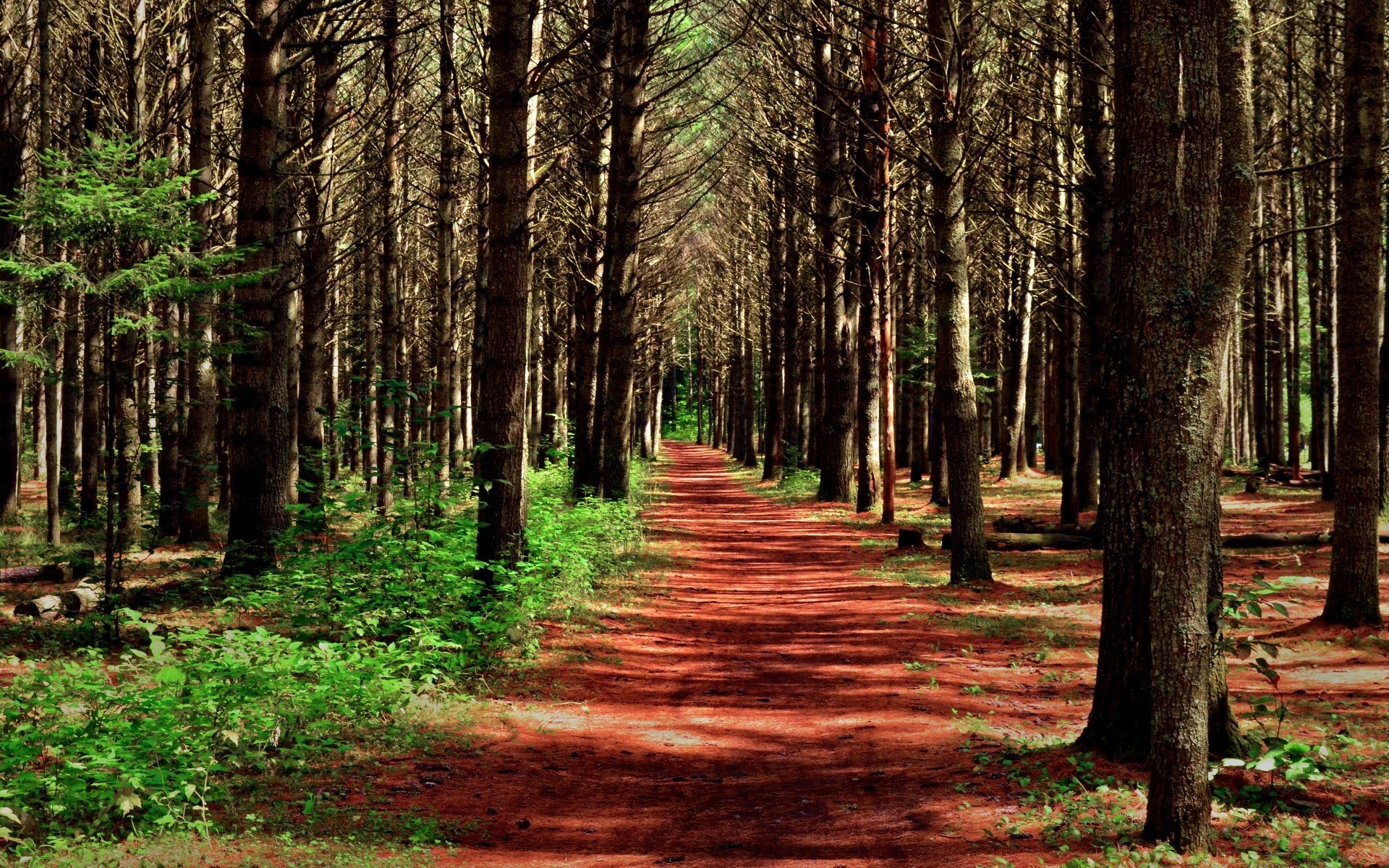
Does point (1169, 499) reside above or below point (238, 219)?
below

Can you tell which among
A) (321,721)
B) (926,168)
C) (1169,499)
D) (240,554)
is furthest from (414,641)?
(926,168)

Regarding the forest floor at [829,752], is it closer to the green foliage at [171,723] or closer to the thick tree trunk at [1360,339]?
the green foliage at [171,723]

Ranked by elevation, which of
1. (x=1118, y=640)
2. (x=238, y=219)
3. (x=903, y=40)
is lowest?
(x=1118, y=640)

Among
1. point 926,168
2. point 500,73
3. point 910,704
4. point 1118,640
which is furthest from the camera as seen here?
point 926,168

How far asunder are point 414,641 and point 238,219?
5.45 metres

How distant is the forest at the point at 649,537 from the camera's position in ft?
14.7

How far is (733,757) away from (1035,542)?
10469mm

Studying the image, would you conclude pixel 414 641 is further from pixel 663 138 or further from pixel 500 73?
pixel 663 138

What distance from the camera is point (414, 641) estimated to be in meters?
7.92

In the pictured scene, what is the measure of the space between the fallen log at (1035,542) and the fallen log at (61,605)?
11.4 meters

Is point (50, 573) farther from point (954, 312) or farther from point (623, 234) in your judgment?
point (954, 312)

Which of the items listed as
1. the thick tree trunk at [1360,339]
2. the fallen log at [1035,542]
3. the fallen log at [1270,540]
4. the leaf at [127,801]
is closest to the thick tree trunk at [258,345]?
the leaf at [127,801]

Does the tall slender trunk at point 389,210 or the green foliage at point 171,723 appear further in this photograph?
the tall slender trunk at point 389,210

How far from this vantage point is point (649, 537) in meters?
17.2
